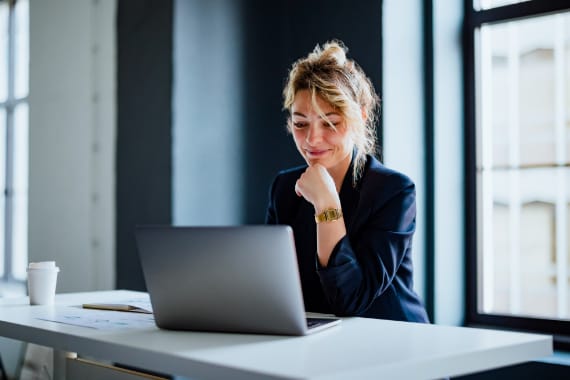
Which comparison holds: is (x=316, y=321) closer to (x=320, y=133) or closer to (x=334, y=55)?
(x=320, y=133)

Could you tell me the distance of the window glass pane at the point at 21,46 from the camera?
4.99 metres

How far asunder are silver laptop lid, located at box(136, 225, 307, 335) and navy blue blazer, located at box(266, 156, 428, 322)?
0.36m

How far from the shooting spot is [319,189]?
68.6 inches

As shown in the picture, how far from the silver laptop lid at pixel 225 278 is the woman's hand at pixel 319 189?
1.53ft

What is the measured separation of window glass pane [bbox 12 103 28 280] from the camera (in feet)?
16.2

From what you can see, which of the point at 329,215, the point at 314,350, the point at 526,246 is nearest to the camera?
the point at 314,350

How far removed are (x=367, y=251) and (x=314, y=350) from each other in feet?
1.90

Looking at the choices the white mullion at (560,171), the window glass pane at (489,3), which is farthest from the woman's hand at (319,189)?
the window glass pane at (489,3)

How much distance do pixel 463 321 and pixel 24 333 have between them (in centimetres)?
204

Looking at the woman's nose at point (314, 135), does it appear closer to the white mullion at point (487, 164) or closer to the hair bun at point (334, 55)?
the hair bun at point (334, 55)

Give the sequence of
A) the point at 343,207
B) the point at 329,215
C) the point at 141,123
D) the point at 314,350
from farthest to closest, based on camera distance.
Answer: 1. the point at 141,123
2. the point at 343,207
3. the point at 329,215
4. the point at 314,350

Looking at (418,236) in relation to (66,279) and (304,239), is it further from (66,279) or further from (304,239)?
(66,279)

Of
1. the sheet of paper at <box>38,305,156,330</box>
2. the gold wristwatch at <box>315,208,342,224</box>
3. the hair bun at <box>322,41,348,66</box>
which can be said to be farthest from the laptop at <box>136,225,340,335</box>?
the hair bun at <box>322,41,348,66</box>

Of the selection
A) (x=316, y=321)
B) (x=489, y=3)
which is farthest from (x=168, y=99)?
(x=316, y=321)
